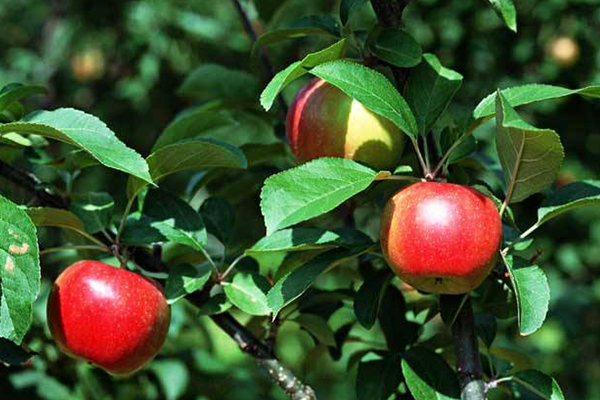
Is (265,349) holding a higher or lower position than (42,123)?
lower

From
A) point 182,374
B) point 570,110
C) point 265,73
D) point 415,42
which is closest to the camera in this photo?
point 415,42

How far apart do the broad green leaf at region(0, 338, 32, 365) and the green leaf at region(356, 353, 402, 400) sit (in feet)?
1.48

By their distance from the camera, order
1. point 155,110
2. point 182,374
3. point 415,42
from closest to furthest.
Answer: point 415,42, point 182,374, point 155,110

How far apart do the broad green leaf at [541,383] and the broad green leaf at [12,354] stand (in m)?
0.64

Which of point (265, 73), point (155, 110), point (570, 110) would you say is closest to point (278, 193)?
point (265, 73)

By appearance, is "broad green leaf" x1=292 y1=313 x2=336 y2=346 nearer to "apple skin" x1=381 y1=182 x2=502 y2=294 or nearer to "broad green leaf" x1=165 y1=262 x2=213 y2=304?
"broad green leaf" x1=165 y1=262 x2=213 y2=304

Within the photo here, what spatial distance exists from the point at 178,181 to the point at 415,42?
2.05 m

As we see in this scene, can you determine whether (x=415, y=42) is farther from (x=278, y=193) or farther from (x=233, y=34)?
(x=233, y=34)

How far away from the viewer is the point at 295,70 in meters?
1.02

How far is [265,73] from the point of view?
A: 1652 mm

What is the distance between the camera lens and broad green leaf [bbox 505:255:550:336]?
99 cm

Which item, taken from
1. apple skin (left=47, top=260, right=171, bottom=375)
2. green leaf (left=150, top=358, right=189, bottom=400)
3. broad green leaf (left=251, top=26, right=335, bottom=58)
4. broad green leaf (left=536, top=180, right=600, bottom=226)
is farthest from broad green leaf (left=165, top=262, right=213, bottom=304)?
green leaf (left=150, top=358, right=189, bottom=400)

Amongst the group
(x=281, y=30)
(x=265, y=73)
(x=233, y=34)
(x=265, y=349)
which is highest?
(x=281, y=30)

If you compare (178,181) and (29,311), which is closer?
(29,311)
